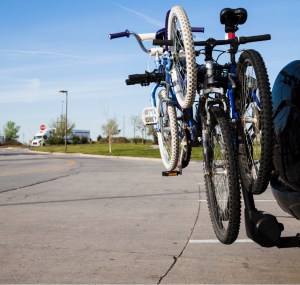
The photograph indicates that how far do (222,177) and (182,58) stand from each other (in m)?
1.00

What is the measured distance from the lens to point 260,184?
2.75 metres

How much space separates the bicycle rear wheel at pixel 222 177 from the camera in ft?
9.76

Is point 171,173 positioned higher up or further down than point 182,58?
further down

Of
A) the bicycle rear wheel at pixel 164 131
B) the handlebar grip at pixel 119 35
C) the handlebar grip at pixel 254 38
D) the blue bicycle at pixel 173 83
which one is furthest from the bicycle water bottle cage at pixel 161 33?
the handlebar grip at pixel 254 38

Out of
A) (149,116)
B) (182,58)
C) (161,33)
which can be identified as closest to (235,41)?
(182,58)

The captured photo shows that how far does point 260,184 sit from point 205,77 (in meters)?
1.05

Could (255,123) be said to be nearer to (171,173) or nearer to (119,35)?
(171,173)

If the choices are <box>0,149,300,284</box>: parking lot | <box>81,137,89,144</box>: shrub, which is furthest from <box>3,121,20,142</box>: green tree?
<box>0,149,300,284</box>: parking lot

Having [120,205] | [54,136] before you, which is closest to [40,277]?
[120,205]

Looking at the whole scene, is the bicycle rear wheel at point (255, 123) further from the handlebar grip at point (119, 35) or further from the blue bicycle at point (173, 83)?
the handlebar grip at point (119, 35)

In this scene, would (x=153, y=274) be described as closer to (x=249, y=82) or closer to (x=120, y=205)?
(x=249, y=82)

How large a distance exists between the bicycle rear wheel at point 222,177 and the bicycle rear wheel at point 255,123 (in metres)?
0.12

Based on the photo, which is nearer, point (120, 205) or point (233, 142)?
point (233, 142)

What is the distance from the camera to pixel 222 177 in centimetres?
351
